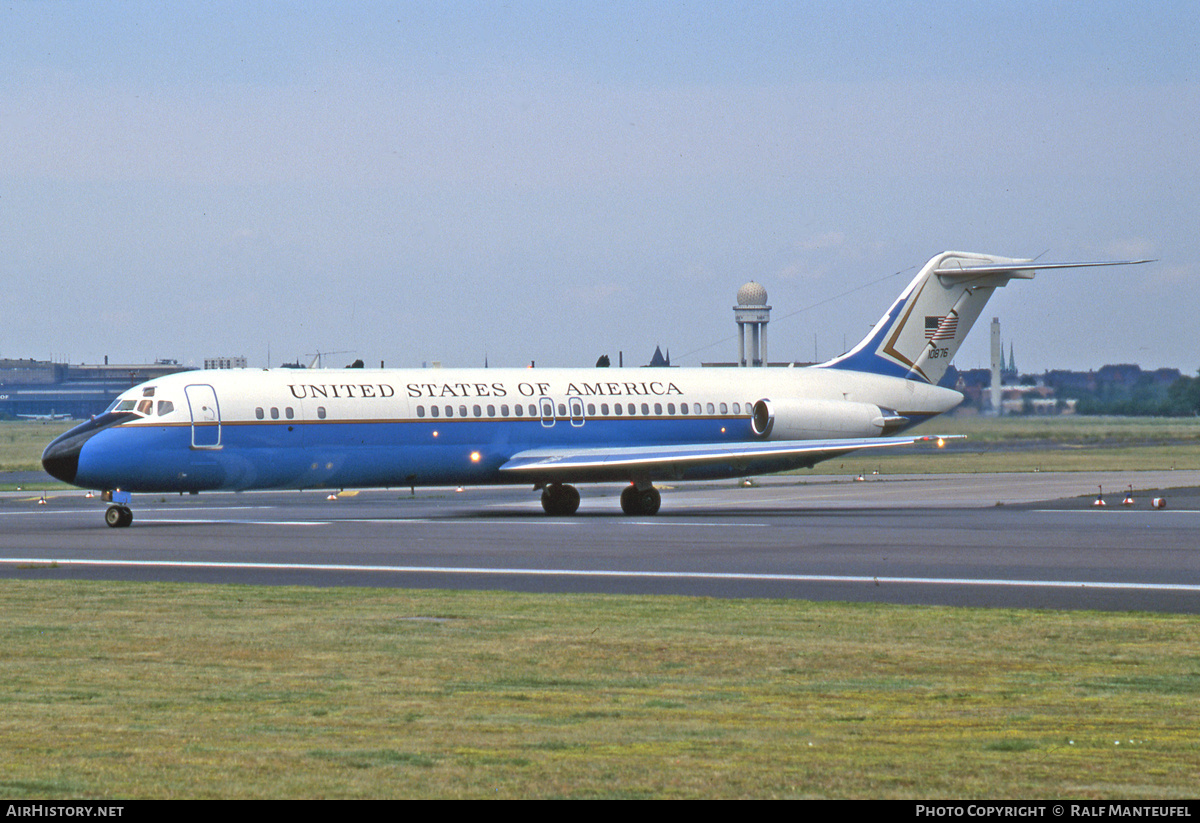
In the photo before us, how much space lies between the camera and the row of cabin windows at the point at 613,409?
119 feet

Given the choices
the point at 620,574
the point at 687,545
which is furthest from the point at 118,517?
the point at 620,574

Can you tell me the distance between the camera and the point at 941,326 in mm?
43281

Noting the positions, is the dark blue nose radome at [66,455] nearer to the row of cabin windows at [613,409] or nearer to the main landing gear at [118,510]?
the main landing gear at [118,510]

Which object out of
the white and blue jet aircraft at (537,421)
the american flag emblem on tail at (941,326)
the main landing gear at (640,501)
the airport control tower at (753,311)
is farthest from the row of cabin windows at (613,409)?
the airport control tower at (753,311)

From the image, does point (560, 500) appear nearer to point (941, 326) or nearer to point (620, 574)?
point (941, 326)

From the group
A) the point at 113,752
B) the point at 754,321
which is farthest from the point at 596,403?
the point at 754,321

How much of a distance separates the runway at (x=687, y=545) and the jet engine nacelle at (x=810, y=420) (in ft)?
6.08

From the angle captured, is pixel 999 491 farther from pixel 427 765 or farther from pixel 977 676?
pixel 427 765

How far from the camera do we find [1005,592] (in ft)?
63.3

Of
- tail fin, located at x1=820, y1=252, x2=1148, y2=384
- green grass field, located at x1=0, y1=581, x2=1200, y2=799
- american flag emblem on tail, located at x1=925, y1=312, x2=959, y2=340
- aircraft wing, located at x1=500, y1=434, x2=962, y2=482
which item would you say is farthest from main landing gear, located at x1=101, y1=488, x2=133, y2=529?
american flag emblem on tail, located at x1=925, y1=312, x2=959, y2=340

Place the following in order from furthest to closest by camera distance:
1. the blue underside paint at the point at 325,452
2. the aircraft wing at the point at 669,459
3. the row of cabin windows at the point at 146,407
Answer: the aircraft wing at the point at 669,459 < the row of cabin windows at the point at 146,407 < the blue underside paint at the point at 325,452

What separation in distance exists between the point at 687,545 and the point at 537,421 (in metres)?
11.2

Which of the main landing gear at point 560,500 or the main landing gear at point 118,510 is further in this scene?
the main landing gear at point 560,500
